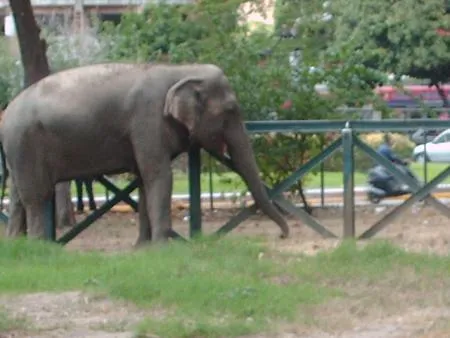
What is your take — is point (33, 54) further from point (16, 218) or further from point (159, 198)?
point (159, 198)

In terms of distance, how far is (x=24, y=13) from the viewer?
1772 centimetres

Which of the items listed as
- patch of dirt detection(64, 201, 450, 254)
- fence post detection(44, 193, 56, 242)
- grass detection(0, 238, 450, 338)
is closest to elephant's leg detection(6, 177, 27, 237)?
fence post detection(44, 193, 56, 242)

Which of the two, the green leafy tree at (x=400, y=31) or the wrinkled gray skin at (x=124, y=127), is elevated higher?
the wrinkled gray skin at (x=124, y=127)

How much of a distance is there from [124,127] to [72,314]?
395 centimetres

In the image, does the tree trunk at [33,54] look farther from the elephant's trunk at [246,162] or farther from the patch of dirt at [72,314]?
the patch of dirt at [72,314]

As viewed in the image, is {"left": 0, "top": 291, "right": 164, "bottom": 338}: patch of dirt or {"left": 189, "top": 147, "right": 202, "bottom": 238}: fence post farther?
{"left": 189, "top": 147, "right": 202, "bottom": 238}: fence post

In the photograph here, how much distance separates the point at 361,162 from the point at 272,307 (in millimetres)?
13540

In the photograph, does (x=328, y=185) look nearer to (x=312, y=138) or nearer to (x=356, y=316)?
(x=312, y=138)

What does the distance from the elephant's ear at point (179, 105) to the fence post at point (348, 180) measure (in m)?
1.67

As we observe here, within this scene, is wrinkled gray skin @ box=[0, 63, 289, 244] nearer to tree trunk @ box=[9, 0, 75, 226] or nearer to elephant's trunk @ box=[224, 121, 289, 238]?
elephant's trunk @ box=[224, 121, 289, 238]

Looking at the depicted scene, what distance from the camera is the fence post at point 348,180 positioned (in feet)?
47.2

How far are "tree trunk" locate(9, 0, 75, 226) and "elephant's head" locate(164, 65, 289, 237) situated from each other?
13.4 feet

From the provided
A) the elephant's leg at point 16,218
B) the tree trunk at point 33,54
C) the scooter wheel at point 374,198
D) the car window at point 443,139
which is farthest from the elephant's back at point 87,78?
the car window at point 443,139

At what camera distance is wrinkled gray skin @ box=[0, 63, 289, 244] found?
1396 centimetres
